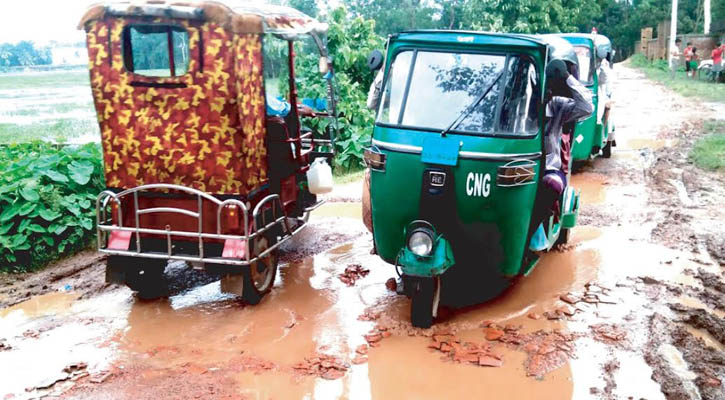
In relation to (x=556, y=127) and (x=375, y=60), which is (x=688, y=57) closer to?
(x=556, y=127)

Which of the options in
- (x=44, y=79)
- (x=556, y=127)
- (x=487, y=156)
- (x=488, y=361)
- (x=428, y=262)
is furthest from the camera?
(x=44, y=79)

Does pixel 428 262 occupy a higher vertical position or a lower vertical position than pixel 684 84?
lower

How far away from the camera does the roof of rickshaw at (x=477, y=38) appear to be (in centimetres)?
539

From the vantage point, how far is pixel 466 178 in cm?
528

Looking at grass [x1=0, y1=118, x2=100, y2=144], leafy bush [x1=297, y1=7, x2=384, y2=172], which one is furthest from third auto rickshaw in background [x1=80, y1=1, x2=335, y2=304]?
grass [x1=0, y1=118, x2=100, y2=144]

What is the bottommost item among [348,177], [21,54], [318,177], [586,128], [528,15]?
[348,177]

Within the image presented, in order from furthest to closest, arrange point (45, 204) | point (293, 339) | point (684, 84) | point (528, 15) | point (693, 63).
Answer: point (693, 63) → point (684, 84) → point (528, 15) → point (45, 204) → point (293, 339)

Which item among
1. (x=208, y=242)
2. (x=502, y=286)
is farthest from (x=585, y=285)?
(x=208, y=242)

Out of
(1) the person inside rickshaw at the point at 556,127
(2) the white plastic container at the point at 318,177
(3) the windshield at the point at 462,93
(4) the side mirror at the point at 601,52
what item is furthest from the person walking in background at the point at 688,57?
(3) the windshield at the point at 462,93

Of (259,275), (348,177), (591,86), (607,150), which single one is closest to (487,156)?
(259,275)

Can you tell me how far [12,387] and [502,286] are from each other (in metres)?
4.37

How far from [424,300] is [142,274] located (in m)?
2.92

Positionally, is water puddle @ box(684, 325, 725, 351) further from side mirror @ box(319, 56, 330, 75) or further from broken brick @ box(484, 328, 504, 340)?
side mirror @ box(319, 56, 330, 75)

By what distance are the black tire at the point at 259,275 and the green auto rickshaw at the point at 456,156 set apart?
3.91 ft
